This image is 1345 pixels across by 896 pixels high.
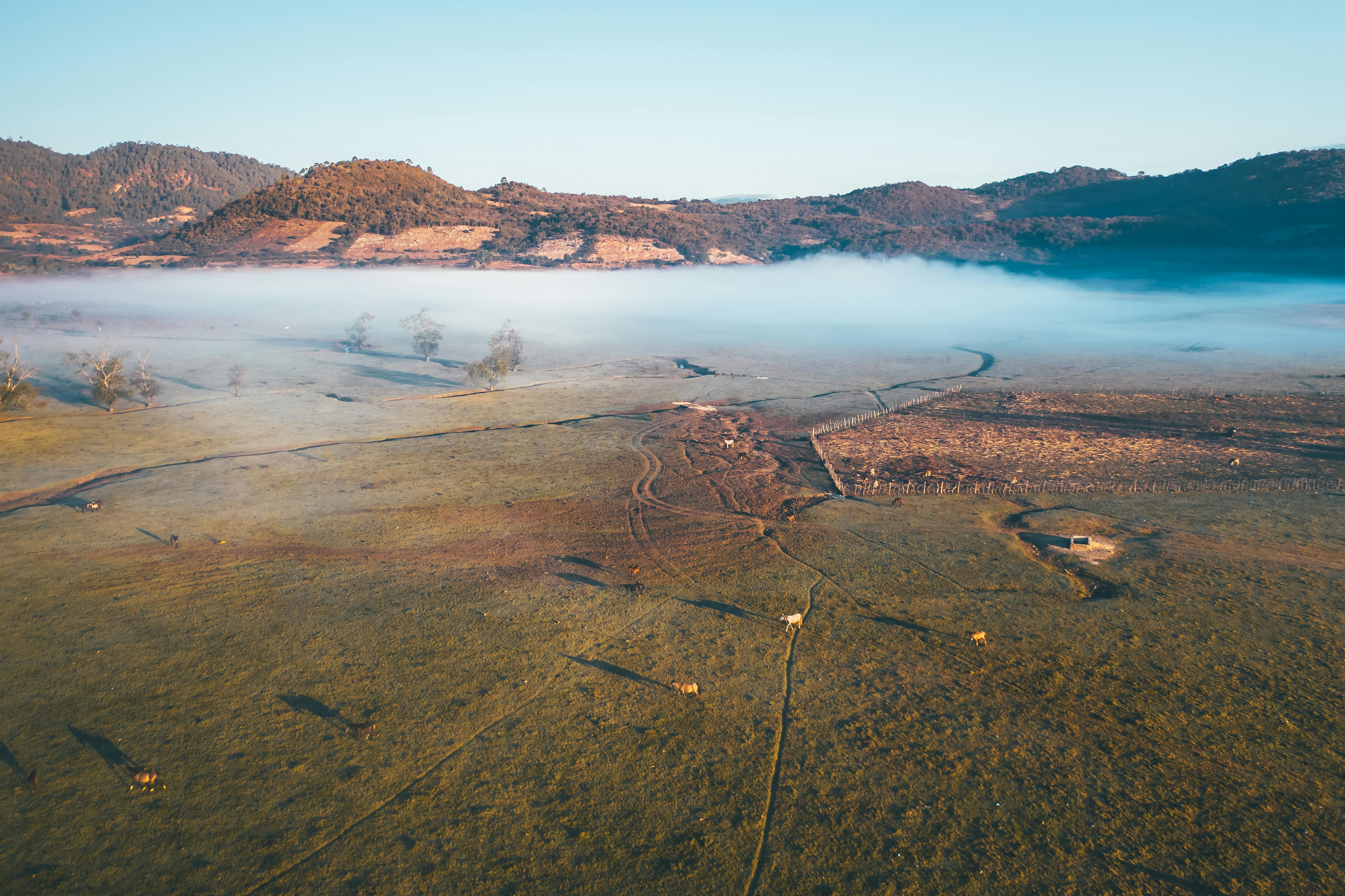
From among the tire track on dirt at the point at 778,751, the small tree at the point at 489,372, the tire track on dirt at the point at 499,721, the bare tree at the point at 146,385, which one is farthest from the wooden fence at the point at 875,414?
the bare tree at the point at 146,385

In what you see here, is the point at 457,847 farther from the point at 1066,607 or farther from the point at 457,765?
the point at 1066,607

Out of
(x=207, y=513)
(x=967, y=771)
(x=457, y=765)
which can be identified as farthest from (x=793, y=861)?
(x=207, y=513)

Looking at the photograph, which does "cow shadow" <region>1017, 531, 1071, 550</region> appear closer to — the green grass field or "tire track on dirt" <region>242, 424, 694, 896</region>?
the green grass field

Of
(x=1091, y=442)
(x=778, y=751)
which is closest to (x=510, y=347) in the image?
(x=1091, y=442)

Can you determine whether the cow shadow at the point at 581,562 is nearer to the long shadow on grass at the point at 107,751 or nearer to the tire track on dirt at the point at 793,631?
the tire track on dirt at the point at 793,631

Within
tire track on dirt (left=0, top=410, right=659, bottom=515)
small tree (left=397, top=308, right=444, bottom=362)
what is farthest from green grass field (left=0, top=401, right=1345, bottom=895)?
small tree (left=397, top=308, right=444, bottom=362)
